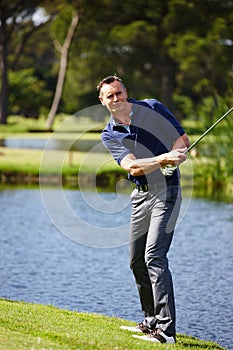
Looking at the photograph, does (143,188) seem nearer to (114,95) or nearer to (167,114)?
(167,114)

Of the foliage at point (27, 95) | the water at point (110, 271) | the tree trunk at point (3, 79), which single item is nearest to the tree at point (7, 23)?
the tree trunk at point (3, 79)

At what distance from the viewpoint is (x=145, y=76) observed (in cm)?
5944

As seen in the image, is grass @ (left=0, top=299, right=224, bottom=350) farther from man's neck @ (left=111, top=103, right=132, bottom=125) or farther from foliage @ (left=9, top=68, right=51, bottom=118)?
foliage @ (left=9, top=68, right=51, bottom=118)

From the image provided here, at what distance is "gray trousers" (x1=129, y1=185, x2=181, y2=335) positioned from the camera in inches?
251

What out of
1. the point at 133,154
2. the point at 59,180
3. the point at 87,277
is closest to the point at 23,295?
the point at 87,277

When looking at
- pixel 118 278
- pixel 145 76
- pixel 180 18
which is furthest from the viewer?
pixel 145 76

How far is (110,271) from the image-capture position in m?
12.0

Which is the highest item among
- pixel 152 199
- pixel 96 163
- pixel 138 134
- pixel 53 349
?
pixel 138 134

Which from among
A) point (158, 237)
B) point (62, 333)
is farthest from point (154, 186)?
point (62, 333)

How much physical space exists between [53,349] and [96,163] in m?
21.8

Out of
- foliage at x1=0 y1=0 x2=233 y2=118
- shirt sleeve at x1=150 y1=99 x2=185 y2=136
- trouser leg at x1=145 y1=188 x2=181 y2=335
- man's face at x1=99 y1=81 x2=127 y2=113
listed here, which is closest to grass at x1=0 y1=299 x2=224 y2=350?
trouser leg at x1=145 y1=188 x2=181 y2=335

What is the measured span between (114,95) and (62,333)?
165 cm

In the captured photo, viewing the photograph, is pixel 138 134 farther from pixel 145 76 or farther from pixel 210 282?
pixel 145 76

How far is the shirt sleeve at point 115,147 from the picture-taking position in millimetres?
6551
